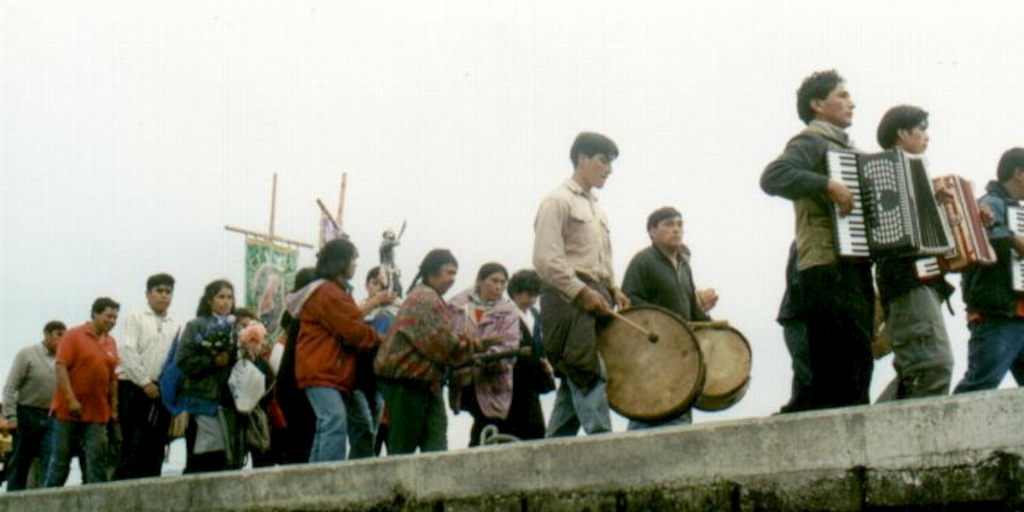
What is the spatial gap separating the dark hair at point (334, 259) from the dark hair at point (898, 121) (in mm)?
3102

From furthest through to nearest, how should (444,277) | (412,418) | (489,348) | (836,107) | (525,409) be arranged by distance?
(525,409) → (489,348) → (444,277) → (412,418) → (836,107)

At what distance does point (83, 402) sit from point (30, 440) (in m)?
1.42

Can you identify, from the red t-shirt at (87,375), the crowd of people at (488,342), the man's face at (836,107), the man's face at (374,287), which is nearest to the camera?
the crowd of people at (488,342)

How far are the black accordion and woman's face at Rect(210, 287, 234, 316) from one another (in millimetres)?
4272

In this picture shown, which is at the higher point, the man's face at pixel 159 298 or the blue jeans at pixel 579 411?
the man's face at pixel 159 298

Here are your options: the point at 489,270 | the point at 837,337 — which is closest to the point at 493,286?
the point at 489,270

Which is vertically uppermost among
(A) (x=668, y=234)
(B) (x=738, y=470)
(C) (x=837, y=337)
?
(A) (x=668, y=234)

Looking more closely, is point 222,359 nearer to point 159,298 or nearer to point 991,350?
point 159,298

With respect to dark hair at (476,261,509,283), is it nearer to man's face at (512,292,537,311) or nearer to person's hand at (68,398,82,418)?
man's face at (512,292,537,311)

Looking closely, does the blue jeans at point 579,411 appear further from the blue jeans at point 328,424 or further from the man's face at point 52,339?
the man's face at point 52,339

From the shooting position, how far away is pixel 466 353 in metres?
7.57

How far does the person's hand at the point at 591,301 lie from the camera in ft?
21.7

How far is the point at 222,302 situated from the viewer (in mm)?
8703

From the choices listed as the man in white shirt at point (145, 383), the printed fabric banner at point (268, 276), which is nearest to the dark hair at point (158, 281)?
the man in white shirt at point (145, 383)
